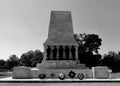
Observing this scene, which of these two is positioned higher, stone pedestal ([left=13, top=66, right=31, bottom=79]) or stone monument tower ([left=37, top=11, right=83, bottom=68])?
stone monument tower ([left=37, top=11, right=83, bottom=68])

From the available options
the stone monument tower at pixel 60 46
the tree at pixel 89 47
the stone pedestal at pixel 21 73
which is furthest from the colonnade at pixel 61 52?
the tree at pixel 89 47

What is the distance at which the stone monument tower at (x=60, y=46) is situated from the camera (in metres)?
24.1

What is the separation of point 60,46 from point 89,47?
3208cm

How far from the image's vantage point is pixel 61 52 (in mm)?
25281

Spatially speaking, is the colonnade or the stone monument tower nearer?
the stone monument tower

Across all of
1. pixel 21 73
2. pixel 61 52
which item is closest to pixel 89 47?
pixel 61 52

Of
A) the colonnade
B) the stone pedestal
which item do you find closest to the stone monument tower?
the colonnade

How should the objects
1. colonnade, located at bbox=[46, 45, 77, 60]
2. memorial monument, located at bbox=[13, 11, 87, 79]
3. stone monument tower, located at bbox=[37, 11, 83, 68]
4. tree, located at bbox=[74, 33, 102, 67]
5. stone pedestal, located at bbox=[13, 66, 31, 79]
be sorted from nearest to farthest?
1. stone pedestal, located at bbox=[13, 66, 31, 79]
2. memorial monument, located at bbox=[13, 11, 87, 79]
3. stone monument tower, located at bbox=[37, 11, 83, 68]
4. colonnade, located at bbox=[46, 45, 77, 60]
5. tree, located at bbox=[74, 33, 102, 67]

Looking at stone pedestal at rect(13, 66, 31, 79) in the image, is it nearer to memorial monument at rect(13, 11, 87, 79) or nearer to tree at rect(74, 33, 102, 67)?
memorial monument at rect(13, 11, 87, 79)

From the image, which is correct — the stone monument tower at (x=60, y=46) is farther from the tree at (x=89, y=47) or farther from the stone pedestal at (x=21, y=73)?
the tree at (x=89, y=47)

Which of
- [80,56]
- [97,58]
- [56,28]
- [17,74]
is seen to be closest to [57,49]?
[56,28]

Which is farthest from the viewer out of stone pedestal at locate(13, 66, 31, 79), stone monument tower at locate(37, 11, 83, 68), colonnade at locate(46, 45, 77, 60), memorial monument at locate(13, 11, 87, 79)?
colonnade at locate(46, 45, 77, 60)

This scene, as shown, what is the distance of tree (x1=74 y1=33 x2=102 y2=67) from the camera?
163ft

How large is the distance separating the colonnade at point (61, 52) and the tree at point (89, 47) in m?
24.7
